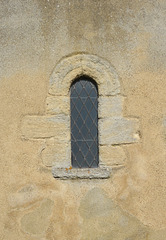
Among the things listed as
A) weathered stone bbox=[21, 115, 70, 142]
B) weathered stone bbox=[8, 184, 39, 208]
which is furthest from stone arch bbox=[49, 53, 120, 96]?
weathered stone bbox=[8, 184, 39, 208]

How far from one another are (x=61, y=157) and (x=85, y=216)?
2.53 feet

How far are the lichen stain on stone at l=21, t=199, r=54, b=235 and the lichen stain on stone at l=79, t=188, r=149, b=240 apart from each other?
414mm

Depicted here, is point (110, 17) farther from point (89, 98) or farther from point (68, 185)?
point (68, 185)

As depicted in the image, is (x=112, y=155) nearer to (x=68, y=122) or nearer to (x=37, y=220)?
(x=68, y=122)

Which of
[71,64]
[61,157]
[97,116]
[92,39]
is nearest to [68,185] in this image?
[61,157]

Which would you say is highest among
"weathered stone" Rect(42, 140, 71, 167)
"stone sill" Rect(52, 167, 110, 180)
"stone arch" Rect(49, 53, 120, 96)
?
"stone arch" Rect(49, 53, 120, 96)

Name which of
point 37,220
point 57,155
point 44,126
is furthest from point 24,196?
point 44,126

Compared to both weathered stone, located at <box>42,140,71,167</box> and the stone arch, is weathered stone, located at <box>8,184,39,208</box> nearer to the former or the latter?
weathered stone, located at <box>42,140,71,167</box>

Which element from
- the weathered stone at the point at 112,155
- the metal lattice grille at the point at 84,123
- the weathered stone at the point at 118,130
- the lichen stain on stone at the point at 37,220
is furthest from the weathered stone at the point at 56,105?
the lichen stain on stone at the point at 37,220

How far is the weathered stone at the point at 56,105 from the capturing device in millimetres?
5586

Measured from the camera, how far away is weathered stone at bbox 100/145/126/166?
5512 millimetres

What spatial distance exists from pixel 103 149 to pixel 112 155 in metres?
0.13

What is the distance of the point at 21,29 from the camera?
5730 mm

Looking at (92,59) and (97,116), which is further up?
(92,59)
